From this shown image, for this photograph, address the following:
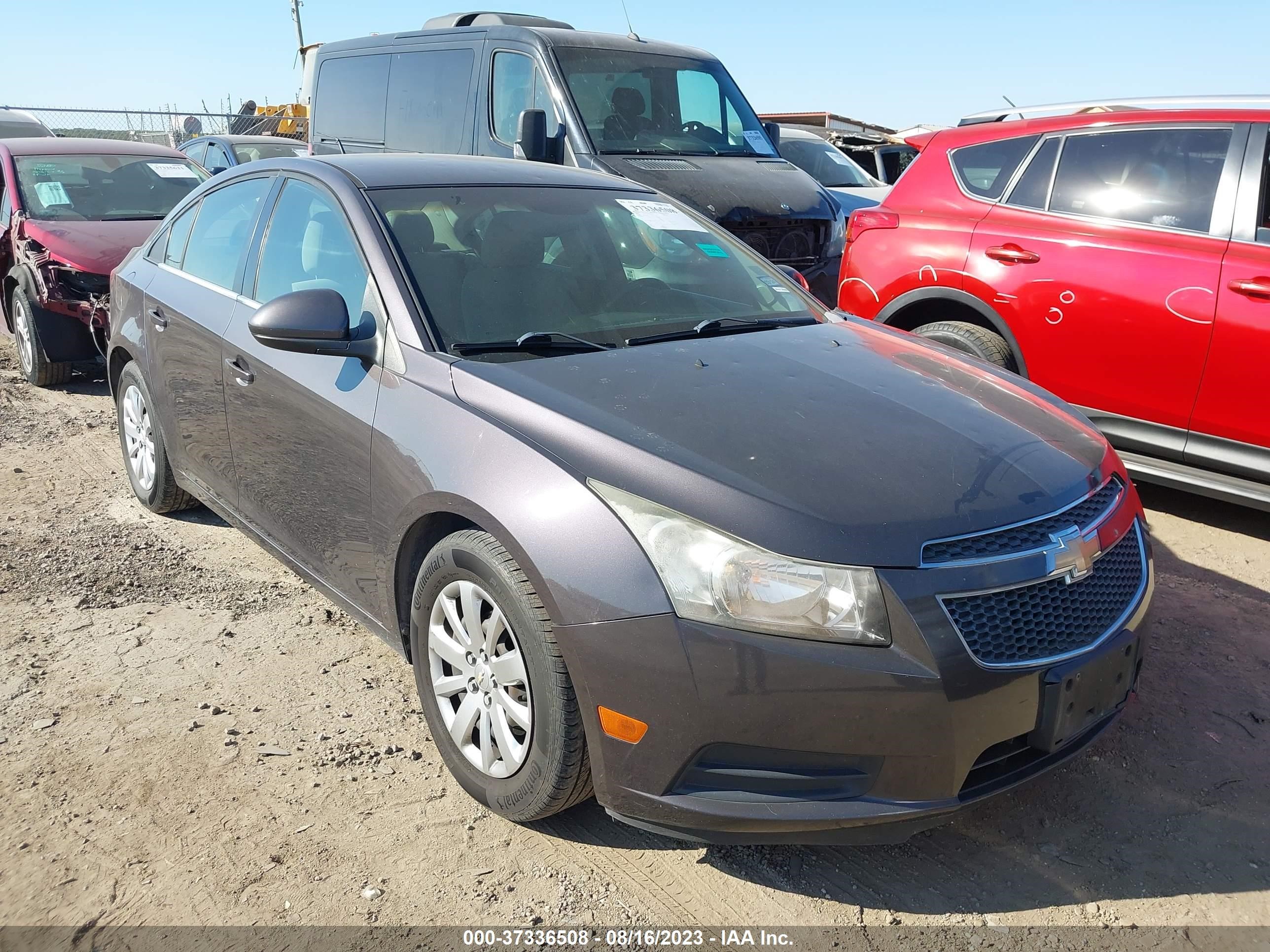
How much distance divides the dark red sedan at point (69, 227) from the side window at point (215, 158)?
14.8 feet

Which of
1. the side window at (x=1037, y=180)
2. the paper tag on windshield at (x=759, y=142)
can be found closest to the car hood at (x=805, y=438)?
the side window at (x=1037, y=180)

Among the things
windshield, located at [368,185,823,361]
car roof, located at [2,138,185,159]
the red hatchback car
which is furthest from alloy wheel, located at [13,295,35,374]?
the red hatchback car

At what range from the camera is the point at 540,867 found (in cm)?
251

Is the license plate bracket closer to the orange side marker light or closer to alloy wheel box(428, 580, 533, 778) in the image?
the orange side marker light

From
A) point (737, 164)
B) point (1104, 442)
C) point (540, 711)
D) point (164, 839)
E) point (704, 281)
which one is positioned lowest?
point (164, 839)

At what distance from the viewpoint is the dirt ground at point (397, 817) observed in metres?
2.39

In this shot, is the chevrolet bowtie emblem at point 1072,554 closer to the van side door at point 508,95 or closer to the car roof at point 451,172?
the car roof at point 451,172

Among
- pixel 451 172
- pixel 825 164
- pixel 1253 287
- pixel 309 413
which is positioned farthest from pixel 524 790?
pixel 825 164

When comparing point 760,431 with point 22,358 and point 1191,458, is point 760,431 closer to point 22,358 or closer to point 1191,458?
point 1191,458

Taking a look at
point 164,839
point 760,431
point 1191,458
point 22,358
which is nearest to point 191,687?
point 164,839

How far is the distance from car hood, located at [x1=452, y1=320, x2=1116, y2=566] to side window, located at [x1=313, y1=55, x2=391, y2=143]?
635 centimetres

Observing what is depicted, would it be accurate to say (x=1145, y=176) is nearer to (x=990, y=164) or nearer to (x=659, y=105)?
(x=990, y=164)

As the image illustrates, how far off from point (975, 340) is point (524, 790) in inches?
136

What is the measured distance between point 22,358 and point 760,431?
687 centimetres
